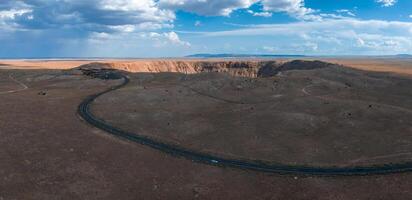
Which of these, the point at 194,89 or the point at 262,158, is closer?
the point at 262,158

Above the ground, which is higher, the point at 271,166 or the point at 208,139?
the point at 208,139

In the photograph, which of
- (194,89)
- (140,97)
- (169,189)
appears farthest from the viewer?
(194,89)

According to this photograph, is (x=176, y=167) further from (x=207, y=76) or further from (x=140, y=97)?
(x=207, y=76)

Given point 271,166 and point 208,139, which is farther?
point 208,139

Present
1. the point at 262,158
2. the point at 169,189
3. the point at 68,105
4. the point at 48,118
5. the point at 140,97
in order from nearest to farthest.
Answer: the point at 169,189 < the point at 262,158 < the point at 48,118 < the point at 68,105 < the point at 140,97

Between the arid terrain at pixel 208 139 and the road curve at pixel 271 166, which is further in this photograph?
the road curve at pixel 271 166

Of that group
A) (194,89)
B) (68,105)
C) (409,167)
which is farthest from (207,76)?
(409,167)

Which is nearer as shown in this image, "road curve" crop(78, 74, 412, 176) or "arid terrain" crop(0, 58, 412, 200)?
"arid terrain" crop(0, 58, 412, 200)
